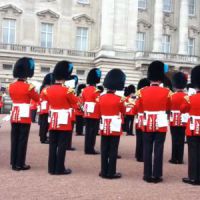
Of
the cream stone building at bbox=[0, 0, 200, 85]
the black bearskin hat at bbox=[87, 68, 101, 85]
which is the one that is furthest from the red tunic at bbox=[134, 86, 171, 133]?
the cream stone building at bbox=[0, 0, 200, 85]

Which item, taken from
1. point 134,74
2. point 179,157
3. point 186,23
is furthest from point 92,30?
point 179,157

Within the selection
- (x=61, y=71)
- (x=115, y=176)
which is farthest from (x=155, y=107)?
(x=61, y=71)

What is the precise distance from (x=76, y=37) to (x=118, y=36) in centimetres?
357

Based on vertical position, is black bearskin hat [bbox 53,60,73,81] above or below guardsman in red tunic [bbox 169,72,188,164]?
above

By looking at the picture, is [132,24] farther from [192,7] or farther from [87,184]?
[87,184]

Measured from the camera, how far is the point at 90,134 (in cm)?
958

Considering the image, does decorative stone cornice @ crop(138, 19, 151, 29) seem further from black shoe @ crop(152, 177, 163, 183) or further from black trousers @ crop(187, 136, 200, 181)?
black shoe @ crop(152, 177, 163, 183)

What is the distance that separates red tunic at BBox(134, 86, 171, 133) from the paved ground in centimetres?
91

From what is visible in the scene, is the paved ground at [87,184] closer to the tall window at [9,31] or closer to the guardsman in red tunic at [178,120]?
the guardsman in red tunic at [178,120]

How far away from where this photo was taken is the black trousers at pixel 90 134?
9.53m

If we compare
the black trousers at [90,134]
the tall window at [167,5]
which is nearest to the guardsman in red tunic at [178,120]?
the black trousers at [90,134]

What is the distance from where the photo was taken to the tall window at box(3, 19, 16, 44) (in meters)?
31.0

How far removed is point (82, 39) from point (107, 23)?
298 centimetres

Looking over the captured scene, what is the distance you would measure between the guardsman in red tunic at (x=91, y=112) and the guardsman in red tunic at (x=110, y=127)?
91.2 inches
